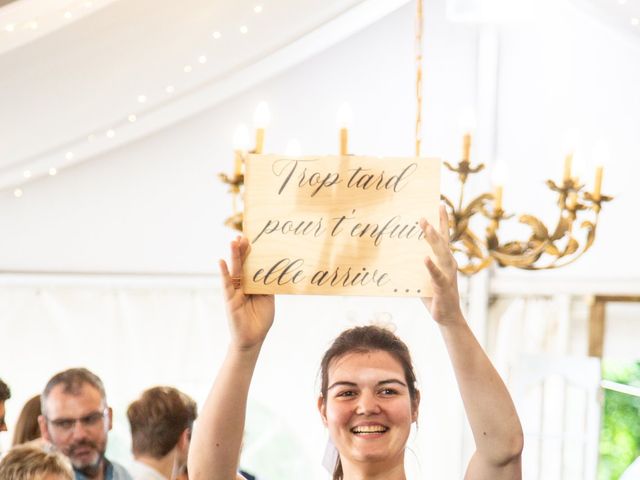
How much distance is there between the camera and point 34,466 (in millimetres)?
2662

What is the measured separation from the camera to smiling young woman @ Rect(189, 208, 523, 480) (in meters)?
1.74

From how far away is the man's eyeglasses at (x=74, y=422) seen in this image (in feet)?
10.8

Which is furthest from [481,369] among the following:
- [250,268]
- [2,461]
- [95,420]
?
[95,420]

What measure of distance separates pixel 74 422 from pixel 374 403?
1.71 metres

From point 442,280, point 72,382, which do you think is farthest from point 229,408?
point 72,382

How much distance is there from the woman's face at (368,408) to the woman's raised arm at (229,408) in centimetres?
14

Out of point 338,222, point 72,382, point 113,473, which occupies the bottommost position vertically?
point 113,473

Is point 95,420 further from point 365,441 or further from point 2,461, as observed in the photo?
point 365,441

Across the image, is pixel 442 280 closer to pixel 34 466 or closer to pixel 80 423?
pixel 34 466

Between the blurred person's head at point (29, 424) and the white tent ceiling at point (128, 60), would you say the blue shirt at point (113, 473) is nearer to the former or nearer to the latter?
the blurred person's head at point (29, 424)

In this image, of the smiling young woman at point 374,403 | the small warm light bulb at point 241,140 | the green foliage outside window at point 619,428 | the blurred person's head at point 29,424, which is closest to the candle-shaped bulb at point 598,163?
the small warm light bulb at point 241,140

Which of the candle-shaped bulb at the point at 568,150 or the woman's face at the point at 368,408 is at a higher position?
the candle-shaped bulb at the point at 568,150

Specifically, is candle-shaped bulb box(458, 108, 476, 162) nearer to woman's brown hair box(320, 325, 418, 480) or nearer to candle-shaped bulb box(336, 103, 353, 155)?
candle-shaped bulb box(336, 103, 353, 155)

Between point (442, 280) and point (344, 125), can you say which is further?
point (344, 125)
